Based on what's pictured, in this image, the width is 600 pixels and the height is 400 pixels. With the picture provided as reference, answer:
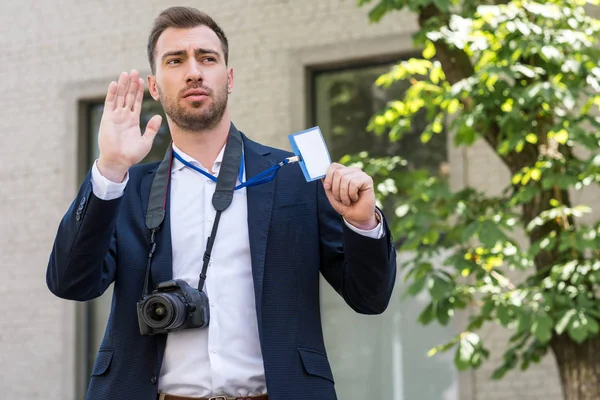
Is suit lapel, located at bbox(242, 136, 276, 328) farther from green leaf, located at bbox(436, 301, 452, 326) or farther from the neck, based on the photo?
green leaf, located at bbox(436, 301, 452, 326)

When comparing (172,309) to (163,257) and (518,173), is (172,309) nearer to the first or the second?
Answer: (163,257)

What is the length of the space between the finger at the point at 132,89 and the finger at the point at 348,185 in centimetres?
53

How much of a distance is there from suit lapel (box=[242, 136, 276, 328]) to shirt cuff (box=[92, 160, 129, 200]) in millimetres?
326

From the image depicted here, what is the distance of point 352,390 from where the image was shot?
7.79 m

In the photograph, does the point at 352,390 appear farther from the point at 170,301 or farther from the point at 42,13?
the point at 170,301

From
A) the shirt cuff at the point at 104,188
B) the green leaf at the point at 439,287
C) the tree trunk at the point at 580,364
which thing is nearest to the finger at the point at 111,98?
the shirt cuff at the point at 104,188

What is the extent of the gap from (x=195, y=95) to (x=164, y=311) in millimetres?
530

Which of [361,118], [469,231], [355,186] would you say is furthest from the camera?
[361,118]

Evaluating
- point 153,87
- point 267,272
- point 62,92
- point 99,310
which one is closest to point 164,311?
point 267,272

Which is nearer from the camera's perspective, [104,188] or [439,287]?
[104,188]

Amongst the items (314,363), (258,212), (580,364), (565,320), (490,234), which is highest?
(490,234)

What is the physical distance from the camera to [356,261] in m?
2.31

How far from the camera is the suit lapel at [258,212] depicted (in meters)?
2.35

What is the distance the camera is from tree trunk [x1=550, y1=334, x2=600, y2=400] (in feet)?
17.2
